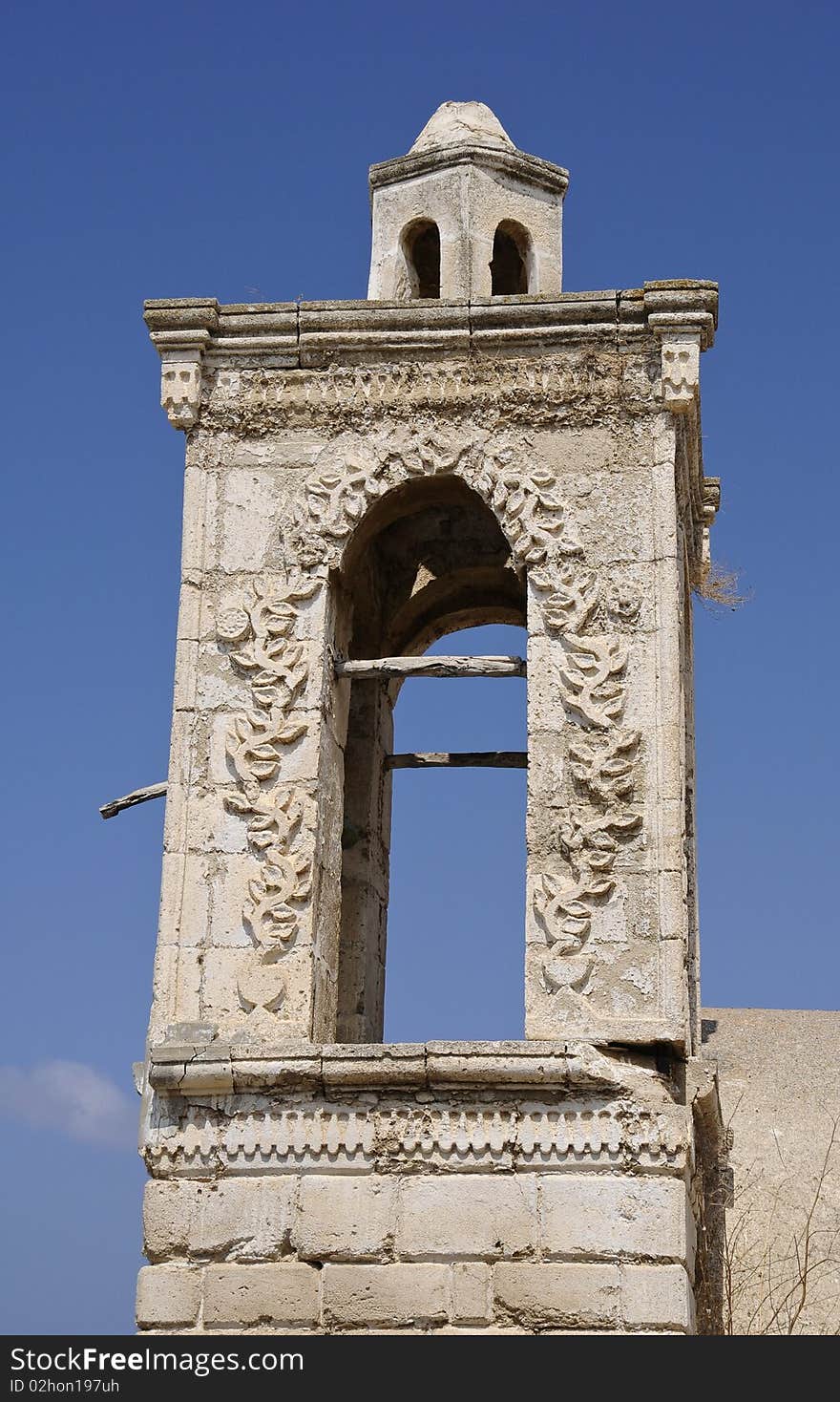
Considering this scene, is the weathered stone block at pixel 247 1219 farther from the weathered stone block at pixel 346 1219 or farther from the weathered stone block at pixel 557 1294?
the weathered stone block at pixel 557 1294

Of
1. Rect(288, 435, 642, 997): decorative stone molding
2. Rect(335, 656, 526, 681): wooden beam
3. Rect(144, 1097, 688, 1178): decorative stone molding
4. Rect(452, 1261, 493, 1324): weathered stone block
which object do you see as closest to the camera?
Rect(452, 1261, 493, 1324): weathered stone block

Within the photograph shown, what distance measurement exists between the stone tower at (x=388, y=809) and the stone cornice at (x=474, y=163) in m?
0.02

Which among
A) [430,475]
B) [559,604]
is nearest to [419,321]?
[430,475]

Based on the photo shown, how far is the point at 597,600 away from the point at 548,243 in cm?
262

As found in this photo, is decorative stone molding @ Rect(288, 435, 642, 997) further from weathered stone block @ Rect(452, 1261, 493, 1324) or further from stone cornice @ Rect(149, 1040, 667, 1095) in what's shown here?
weathered stone block @ Rect(452, 1261, 493, 1324)

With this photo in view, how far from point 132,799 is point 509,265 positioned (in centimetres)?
396

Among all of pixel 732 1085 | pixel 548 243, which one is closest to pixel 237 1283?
pixel 548 243

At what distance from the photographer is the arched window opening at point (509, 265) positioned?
12.4 meters

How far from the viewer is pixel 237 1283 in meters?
9.68

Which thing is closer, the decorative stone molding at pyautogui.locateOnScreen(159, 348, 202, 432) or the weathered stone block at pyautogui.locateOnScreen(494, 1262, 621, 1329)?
the weathered stone block at pyautogui.locateOnScreen(494, 1262, 621, 1329)

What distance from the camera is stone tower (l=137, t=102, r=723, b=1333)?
9.65 metres

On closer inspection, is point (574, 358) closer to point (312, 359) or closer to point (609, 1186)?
point (312, 359)

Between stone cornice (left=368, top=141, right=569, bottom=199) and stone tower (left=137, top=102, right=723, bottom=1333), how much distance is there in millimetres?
17

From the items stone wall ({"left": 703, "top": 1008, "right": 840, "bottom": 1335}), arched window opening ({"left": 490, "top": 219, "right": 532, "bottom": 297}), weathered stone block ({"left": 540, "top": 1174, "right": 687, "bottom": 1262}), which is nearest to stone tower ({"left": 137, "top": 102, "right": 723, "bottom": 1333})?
weathered stone block ({"left": 540, "top": 1174, "right": 687, "bottom": 1262})
